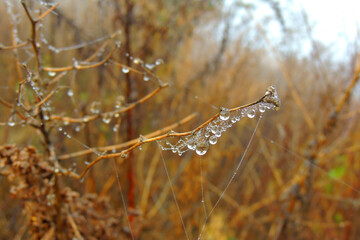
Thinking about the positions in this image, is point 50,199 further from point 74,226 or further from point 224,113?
point 224,113

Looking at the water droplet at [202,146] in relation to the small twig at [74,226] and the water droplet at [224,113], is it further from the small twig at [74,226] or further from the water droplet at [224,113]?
the small twig at [74,226]

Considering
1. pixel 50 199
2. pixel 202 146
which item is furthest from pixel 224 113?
pixel 50 199

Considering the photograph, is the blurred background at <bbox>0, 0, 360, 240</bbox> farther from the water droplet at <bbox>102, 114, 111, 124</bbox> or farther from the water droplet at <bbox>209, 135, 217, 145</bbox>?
the water droplet at <bbox>209, 135, 217, 145</bbox>

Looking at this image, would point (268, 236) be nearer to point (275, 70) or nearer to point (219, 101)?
point (219, 101)

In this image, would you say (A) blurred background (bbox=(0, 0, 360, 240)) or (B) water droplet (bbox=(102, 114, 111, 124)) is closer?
(B) water droplet (bbox=(102, 114, 111, 124))

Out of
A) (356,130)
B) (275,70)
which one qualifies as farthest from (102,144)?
(275,70)

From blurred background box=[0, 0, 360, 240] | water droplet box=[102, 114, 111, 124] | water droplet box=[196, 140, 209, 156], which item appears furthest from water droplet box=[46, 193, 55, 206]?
water droplet box=[196, 140, 209, 156]

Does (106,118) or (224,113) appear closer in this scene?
(224,113)

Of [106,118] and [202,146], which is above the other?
[106,118]
